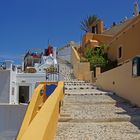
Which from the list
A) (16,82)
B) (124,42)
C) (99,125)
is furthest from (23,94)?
(99,125)

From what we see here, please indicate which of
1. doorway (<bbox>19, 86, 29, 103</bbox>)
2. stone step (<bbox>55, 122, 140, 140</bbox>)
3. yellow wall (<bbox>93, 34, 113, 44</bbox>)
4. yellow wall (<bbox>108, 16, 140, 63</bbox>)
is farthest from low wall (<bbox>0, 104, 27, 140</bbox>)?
yellow wall (<bbox>93, 34, 113, 44</bbox>)

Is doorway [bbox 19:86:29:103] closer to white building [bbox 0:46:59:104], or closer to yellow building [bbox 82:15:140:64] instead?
white building [bbox 0:46:59:104]

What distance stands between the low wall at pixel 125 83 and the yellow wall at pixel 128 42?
6312 millimetres

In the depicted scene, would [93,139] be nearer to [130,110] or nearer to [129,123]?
[129,123]

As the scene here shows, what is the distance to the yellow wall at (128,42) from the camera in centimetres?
2123

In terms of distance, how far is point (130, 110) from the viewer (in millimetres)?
9031

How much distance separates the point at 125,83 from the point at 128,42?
1236cm

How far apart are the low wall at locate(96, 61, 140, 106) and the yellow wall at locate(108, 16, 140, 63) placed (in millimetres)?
6312

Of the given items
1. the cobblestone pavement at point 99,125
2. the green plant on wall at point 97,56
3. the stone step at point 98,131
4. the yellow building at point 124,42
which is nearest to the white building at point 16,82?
the green plant on wall at point 97,56

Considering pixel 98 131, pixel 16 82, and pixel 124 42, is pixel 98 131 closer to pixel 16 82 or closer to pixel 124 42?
pixel 124 42

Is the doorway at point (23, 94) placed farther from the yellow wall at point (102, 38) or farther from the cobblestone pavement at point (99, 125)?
the cobblestone pavement at point (99, 125)

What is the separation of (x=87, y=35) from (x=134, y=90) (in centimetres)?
2590

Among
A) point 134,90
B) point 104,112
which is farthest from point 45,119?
point 134,90

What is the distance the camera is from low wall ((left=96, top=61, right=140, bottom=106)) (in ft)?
32.9
